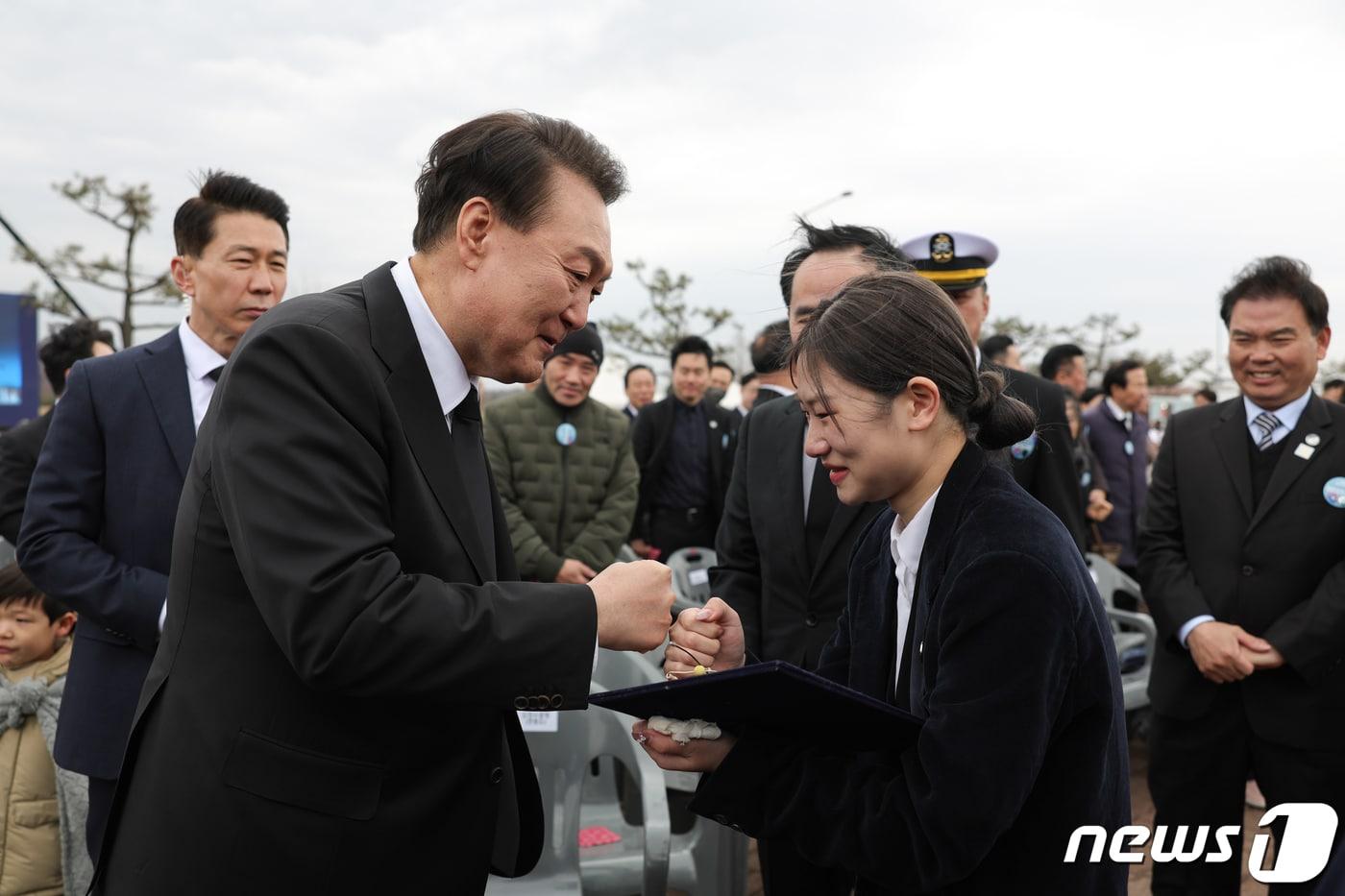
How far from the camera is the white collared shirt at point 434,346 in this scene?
1.80 meters

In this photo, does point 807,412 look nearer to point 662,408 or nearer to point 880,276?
point 880,276

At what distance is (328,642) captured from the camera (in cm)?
144

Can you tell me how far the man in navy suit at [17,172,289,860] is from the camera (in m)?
2.56

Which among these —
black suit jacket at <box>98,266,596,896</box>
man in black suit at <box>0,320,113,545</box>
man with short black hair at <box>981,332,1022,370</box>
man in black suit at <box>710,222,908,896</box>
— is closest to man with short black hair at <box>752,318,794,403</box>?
man in black suit at <box>710,222,908,896</box>

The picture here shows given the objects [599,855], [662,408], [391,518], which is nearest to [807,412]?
[391,518]

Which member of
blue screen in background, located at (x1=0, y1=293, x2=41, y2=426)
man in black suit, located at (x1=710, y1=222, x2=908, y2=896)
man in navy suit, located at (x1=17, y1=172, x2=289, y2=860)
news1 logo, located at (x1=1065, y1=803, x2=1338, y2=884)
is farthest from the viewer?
blue screen in background, located at (x1=0, y1=293, x2=41, y2=426)

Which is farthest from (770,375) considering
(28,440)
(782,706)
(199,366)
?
(782,706)

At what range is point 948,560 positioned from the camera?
166 centimetres

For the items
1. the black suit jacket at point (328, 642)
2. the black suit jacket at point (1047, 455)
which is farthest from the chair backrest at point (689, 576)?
the black suit jacket at point (328, 642)

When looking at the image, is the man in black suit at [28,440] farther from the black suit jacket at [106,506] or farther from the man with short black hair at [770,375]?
the man with short black hair at [770,375]

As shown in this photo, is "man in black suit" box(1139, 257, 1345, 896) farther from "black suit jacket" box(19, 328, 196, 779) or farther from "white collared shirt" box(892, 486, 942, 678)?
"black suit jacket" box(19, 328, 196, 779)

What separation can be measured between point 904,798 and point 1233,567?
2.45m

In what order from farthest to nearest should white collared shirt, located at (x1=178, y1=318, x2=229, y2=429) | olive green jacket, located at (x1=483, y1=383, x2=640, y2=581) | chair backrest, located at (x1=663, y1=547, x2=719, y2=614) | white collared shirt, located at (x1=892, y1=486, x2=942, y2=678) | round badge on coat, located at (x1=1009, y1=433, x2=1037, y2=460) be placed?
chair backrest, located at (x1=663, y1=547, x2=719, y2=614) → olive green jacket, located at (x1=483, y1=383, x2=640, y2=581) → round badge on coat, located at (x1=1009, y1=433, x2=1037, y2=460) → white collared shirt, located at (x1=178, y1=318, x2=229, y2=429) → white collared shirt, located at (x1=892, y1=486, x2=942, y2=678)

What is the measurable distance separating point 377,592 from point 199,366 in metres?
1.65
